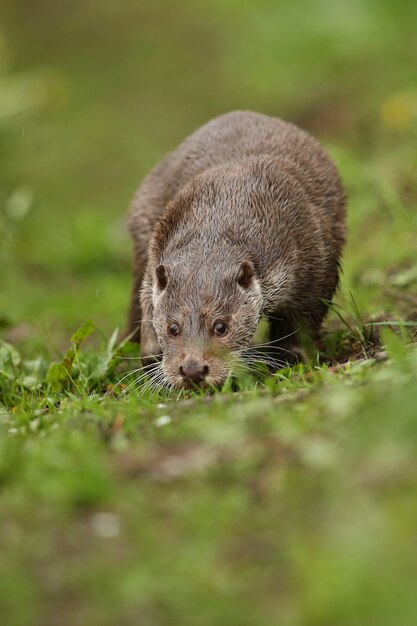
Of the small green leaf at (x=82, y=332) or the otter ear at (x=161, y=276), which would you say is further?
the small green leaf at (x=82, y=332)

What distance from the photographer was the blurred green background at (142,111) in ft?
28.1

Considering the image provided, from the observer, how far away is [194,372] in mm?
5406

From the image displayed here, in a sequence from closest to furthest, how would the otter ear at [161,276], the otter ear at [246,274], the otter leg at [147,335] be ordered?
1. the otter ear at [246,274]
2. the otter ear at [161,276]
3. the otter leg at [147,335]

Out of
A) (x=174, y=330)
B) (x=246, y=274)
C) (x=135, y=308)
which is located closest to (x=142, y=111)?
(x=135, y=308)

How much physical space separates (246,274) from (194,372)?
717 mm

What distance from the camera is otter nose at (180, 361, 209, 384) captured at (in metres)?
5.41

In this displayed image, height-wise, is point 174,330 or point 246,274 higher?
point 246,274

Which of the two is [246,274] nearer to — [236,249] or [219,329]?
[236,249]

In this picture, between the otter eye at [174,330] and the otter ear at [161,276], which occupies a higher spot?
the otter ear at [161,276]

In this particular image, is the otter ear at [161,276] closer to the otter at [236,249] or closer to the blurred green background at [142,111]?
the otter at [236,249]

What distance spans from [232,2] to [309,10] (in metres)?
0.69

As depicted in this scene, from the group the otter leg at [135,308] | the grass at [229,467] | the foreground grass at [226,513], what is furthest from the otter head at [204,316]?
the otter leg at [135,308]

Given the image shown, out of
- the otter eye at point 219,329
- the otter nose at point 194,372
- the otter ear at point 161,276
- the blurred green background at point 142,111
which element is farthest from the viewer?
the blurred green background at point 142,111

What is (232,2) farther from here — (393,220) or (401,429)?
(393,220)
